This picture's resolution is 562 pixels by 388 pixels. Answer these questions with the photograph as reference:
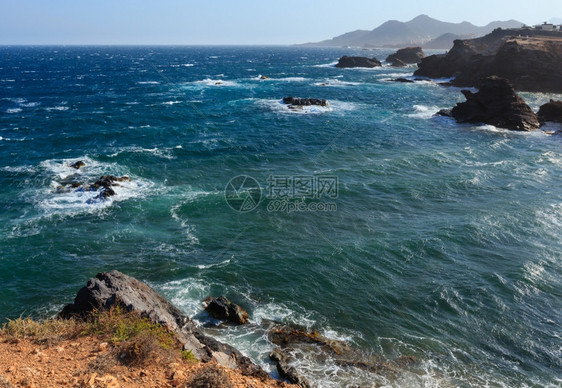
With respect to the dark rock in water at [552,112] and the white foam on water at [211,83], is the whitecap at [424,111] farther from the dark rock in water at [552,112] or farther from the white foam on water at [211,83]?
the white foam on water at [211,83]

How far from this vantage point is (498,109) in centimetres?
5772

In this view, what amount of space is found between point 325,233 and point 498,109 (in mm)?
46150

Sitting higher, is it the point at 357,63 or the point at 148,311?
the point at 357,63

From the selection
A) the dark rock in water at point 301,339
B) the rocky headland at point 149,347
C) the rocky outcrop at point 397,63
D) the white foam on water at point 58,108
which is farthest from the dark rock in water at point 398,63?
the dark rock in water at point 301,339

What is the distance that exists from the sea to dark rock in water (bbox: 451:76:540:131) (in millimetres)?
3383

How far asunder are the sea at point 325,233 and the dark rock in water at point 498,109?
3383mm

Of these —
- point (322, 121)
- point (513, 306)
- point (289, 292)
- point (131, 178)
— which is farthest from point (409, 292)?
point (322, 121)

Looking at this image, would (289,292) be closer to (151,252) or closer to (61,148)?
(151,252)

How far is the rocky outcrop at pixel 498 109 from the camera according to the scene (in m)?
55.1

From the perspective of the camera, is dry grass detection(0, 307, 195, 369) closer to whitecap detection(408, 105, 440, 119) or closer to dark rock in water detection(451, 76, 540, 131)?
dark rock in water detection(451, 76, 540, 131)

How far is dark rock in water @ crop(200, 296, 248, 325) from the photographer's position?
731 inches

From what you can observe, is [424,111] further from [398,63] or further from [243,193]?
Result: [398,63]

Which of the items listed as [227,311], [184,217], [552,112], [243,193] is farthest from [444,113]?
[227,311]

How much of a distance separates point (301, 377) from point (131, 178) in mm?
28681
